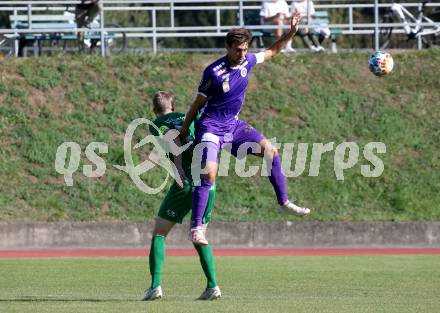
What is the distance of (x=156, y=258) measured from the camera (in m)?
11.2

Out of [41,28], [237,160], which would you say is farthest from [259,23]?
[41,28]

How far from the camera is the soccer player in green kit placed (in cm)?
1094

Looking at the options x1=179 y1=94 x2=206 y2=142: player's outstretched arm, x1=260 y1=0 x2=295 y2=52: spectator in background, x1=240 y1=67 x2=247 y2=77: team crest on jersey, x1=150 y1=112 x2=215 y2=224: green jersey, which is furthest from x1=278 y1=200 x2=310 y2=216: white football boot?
x1=260 y1=0 x2=295 y2=52: spectator in background

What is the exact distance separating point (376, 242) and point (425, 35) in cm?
919

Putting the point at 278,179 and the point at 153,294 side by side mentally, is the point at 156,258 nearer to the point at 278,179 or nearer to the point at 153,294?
the point at 153,294

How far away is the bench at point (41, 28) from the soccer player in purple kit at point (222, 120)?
48.0 feet

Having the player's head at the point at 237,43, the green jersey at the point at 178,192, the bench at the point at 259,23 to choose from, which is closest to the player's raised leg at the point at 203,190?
the green jersey at the point at 178,192

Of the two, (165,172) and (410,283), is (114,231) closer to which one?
(165,172)

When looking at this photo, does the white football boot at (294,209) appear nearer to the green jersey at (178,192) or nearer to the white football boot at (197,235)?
the green jersey at (178,192)

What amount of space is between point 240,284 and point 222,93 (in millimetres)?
2933

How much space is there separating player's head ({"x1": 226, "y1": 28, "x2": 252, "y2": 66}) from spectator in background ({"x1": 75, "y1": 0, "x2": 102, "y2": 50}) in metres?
15.0

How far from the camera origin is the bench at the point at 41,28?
83.9 ft

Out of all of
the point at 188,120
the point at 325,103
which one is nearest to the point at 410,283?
the point at 188,120

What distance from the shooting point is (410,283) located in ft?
42.5
